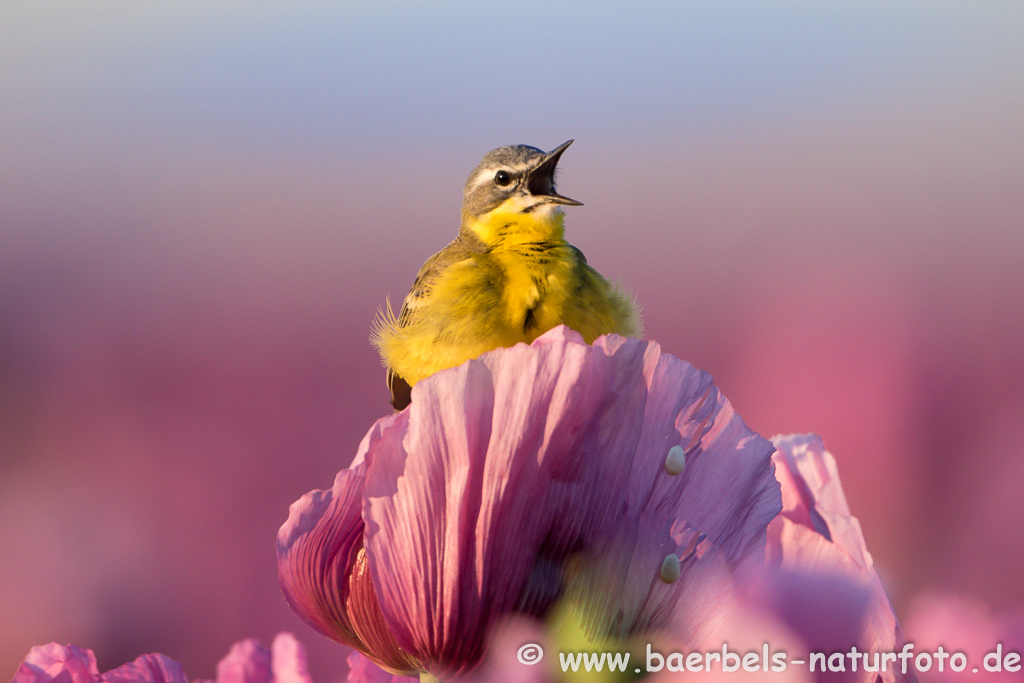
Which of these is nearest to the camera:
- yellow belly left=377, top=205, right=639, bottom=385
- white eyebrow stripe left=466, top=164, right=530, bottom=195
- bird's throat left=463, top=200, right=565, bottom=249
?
yellow belly left=377, top=205, right=639, bottom=385

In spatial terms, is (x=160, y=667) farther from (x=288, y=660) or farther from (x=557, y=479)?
(x=557, y=479)

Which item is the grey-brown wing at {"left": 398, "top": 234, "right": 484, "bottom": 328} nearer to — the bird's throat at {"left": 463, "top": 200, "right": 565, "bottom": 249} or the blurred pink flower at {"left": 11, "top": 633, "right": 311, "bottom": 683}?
the bird's throat at {"left": 463, "top": 200, "right": 565, "bottom": 249}

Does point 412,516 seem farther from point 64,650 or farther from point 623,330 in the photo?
point 623,330

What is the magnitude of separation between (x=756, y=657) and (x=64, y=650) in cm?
19

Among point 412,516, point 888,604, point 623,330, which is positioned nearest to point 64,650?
point 412,516

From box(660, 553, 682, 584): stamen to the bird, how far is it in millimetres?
239

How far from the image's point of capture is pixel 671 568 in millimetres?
192

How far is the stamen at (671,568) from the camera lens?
0.63ft

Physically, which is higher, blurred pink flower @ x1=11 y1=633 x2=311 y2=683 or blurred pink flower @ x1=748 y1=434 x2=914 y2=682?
blurred pink flower @ x1=748 y1=434 x2=914 y2=682

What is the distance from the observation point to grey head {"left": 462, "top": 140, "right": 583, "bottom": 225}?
69 centimetres

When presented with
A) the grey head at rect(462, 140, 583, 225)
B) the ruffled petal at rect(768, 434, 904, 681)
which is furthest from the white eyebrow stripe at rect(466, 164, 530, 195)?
the ruffled petal at rect(768, 434, 904, 681)

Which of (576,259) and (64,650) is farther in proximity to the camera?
(576,259)

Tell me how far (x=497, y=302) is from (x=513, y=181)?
0.79 ft

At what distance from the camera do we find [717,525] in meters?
0.19
